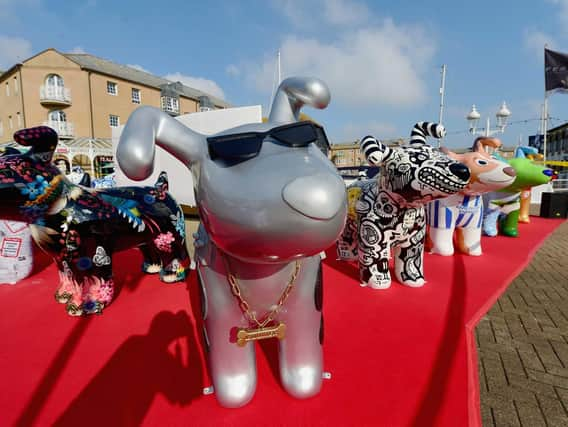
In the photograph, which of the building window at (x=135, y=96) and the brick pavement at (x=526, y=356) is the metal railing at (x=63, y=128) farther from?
the brick pavement at (x=526, y=356)

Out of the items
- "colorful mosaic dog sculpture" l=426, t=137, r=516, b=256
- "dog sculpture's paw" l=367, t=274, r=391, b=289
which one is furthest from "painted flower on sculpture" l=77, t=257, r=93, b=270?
"colorful mosaic dog sculpture" l=426, t=137, r=516, b=256

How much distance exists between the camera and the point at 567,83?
10.8m

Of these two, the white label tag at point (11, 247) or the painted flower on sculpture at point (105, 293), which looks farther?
the white label tag at point (11, 247)

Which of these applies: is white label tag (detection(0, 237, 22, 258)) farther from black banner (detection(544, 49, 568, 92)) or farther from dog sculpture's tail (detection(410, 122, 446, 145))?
black banner (detection(544, 49, 568, 92))

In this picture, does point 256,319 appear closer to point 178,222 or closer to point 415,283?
point 178,222

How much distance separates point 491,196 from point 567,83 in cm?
982

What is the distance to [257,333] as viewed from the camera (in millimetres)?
1224

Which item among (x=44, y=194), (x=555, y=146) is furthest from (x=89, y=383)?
(x=555, y=146)

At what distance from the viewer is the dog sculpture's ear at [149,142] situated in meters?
0.87

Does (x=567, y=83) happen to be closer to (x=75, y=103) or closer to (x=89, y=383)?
(x=89, y=383)

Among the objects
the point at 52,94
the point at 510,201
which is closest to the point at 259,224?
the point at 510,201

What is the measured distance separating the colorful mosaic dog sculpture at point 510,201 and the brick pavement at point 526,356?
1745 millimetres

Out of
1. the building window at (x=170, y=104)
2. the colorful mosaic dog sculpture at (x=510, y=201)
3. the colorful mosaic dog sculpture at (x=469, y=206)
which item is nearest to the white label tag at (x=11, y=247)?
the colorful mosaic dog sculpture at (x=469, y=206)

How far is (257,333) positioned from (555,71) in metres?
14.4
